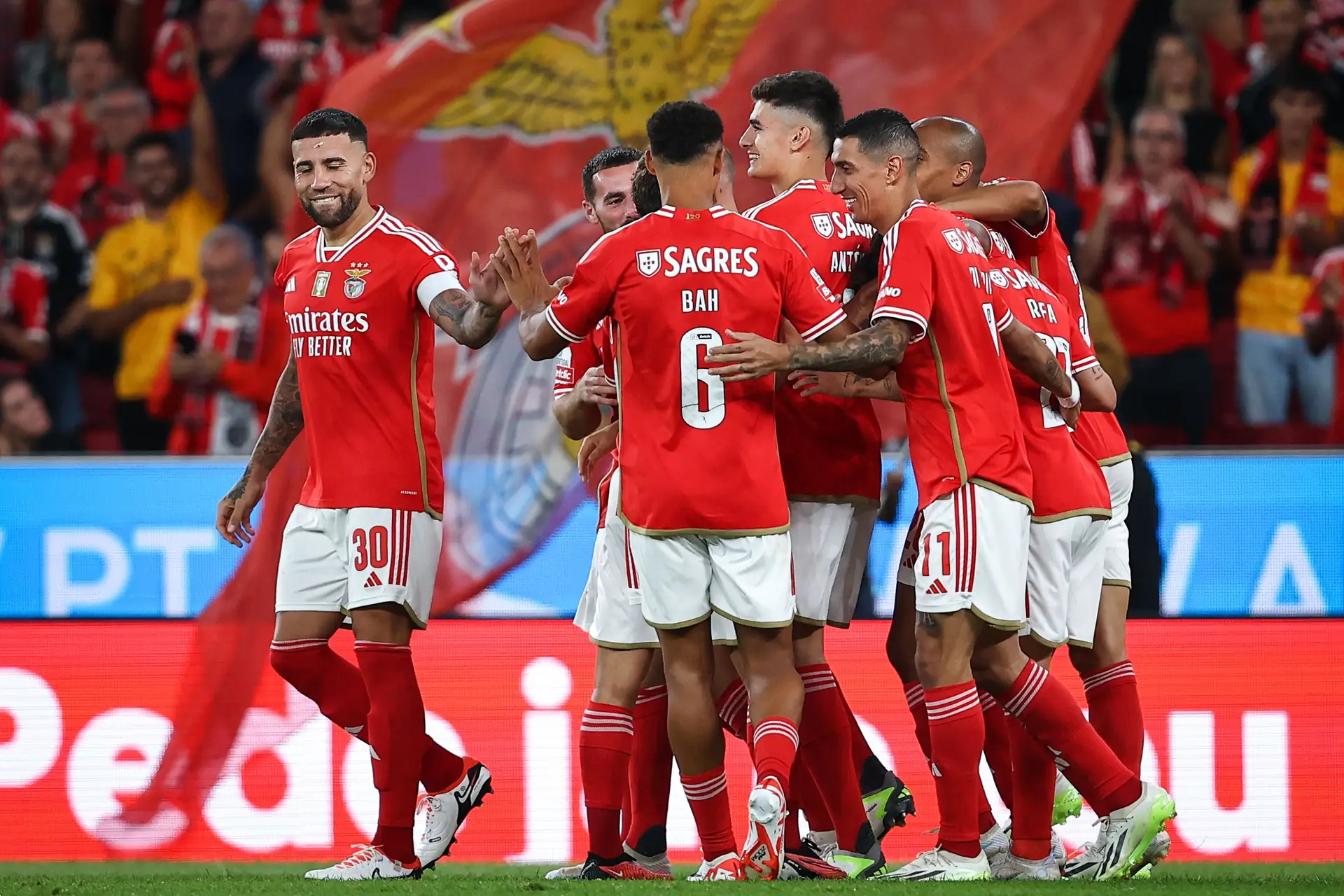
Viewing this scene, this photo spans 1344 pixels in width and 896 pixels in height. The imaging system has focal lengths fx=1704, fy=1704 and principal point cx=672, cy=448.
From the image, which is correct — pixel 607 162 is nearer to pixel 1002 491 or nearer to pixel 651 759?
pixel 1002 491

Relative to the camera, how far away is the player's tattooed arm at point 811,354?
3.96 meters

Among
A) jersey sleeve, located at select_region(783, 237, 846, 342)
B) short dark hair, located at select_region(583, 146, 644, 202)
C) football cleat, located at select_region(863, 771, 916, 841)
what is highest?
short dark hair, located at select_region(583, 146, 644, 202)

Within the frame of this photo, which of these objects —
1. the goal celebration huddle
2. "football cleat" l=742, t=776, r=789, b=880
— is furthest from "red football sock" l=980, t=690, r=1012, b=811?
"football cleat" l=742, t=776, r=789, b=880

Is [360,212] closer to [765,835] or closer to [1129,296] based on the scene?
[765,835]

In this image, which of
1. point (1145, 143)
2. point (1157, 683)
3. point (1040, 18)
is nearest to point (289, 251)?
point (1157, 683)

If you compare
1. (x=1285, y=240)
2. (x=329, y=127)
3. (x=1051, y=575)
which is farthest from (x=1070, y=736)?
(x=1285, y=240)

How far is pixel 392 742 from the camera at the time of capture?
4.52 metres

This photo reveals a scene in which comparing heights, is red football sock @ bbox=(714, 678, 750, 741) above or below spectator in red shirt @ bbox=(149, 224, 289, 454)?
below

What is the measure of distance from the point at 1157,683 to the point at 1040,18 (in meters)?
4.05

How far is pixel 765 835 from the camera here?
3951mm

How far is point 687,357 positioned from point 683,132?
55 centimetres

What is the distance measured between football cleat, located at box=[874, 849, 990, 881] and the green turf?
0.14 metres

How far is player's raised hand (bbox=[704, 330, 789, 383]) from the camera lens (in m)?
3.95

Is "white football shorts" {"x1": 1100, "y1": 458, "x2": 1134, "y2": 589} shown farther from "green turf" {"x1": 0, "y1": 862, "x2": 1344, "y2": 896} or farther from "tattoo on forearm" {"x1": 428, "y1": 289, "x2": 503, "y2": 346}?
"tattoo on forearm" {"x1": 428, "y1": 289, "x2": 503, "y2": 346}
